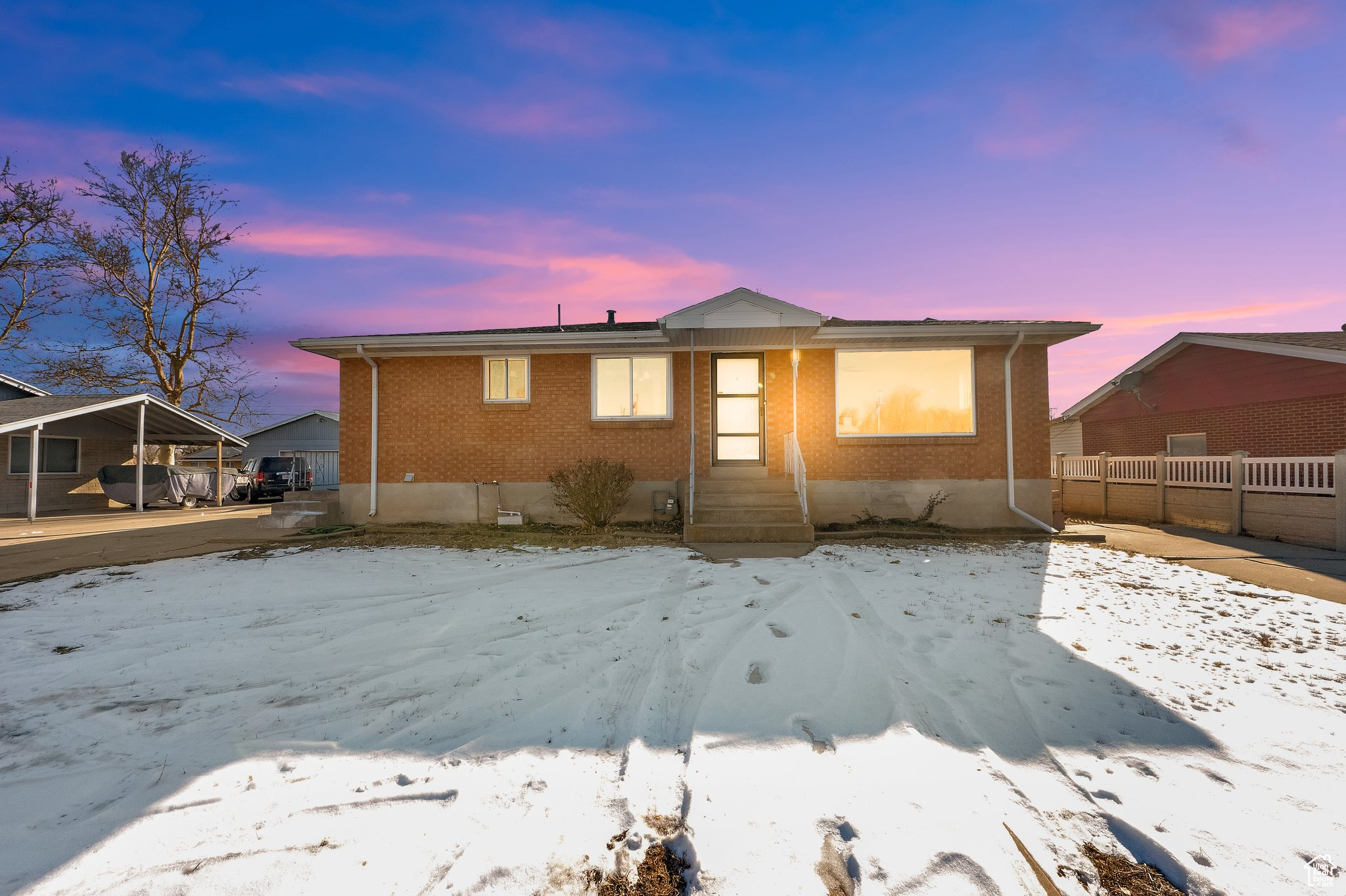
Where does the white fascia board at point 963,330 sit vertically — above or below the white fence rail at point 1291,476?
above

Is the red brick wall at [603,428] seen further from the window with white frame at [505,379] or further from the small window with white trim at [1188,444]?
the small window with white trim at [1188,444]

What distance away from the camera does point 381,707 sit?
337cm

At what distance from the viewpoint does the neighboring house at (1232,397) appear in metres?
11.8

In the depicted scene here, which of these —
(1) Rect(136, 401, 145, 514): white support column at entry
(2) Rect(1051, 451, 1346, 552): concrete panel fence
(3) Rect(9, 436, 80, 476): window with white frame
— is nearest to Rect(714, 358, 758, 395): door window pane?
(2) Rect(1051, 451, 1346, 552): concrete panel fence

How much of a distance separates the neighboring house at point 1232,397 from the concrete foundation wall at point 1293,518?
110 inches

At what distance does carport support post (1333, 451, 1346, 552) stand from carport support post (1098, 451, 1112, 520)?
5094 mm

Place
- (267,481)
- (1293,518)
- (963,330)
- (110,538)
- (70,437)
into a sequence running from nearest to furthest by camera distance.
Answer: (1293,518) → (963,330) → (110,538) → (70,437) → (267,481)

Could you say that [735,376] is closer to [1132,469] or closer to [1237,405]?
[1132,469]

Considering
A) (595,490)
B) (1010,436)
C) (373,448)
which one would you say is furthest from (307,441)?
(1010,436)

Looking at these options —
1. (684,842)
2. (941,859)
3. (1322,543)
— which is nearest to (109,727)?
(684,842)

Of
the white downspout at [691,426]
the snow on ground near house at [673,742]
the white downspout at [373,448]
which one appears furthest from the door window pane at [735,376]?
the white downspout at [373,448]

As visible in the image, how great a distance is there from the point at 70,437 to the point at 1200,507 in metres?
31.5

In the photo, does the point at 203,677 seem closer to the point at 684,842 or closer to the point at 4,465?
the point at 684,842

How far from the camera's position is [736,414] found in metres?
11.2
